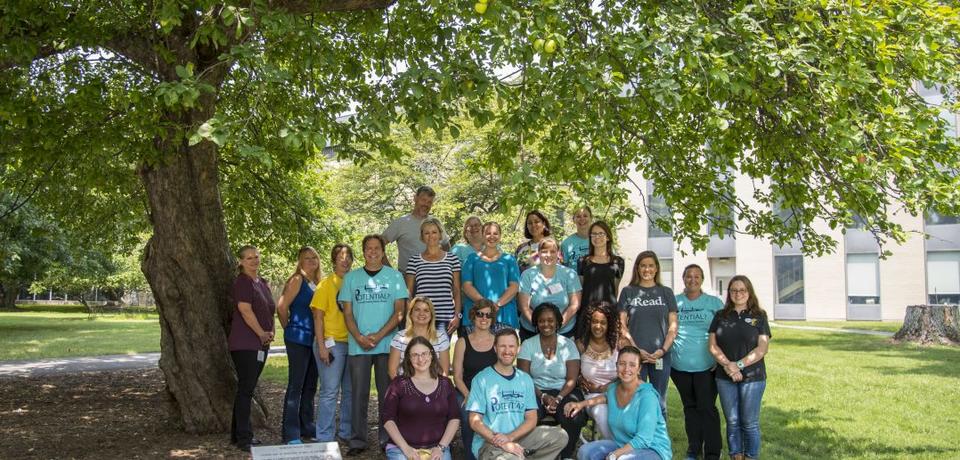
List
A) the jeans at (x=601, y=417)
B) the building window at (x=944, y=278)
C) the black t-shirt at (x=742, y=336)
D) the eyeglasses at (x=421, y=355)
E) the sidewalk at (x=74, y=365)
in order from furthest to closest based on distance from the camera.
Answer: the building window at (x=944, y=278), the sidewalk at (x=74, y=365), the black t-shirt at (x=742, y=336), the jeans at (x=601, y=417), the eyeglasses at (x=421, y=355)

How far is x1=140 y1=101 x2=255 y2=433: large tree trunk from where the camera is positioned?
26.7 feet

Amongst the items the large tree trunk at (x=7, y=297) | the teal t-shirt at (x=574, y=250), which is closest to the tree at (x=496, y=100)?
the teal t-shirt at (x=574, y=250)

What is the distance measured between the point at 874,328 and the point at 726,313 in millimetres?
23863

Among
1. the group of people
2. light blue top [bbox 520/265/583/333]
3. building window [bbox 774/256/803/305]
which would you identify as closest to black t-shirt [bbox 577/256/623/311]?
the group of people

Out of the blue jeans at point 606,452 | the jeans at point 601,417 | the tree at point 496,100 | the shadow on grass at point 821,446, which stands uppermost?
the tree at point 496,100

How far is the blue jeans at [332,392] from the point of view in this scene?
7.21 meters

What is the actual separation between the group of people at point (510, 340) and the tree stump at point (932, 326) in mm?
15615

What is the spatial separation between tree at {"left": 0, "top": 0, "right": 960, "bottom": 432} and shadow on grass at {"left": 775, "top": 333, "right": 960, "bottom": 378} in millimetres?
7110

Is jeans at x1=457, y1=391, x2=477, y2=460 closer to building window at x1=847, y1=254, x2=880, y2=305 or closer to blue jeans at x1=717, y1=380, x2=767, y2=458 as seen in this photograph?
blue jeans at x1=717, y1=380, x2=767, y2=458

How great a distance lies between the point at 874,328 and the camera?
2769 cm

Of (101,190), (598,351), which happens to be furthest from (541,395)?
(101,190)

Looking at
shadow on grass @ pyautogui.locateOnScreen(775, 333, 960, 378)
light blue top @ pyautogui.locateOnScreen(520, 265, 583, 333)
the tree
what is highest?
the tree

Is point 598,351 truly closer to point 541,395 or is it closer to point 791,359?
point 541,395

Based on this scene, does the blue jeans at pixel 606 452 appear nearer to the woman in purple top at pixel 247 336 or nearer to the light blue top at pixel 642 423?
the light blue top at pixel 642 423
